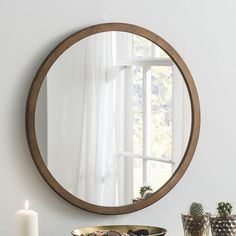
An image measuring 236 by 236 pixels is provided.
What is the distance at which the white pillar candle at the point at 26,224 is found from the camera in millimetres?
2260

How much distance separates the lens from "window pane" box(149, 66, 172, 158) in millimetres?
2658

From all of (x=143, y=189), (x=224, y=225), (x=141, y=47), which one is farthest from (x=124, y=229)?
(x=141, y=47)

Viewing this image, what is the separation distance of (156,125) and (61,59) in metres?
0.49

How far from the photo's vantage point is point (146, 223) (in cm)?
269

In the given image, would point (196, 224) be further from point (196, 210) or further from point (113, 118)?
point (113, 118)

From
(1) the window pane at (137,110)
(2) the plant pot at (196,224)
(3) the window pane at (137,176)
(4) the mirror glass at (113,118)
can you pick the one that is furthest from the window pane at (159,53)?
(2) the plant pot at (196,224)

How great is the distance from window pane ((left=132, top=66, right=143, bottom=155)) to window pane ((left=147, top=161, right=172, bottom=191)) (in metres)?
0.08

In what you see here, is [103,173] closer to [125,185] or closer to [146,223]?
[125,185]

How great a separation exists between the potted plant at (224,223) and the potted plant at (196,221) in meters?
0.04

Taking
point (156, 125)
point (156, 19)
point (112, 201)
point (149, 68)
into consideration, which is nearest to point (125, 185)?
point (112, 201)

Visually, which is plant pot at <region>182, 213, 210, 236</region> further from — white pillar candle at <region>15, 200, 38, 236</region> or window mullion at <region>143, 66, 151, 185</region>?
white pillar candle at <region>15, 200, 38, 236</region>

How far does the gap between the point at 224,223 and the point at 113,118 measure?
587 millimetres

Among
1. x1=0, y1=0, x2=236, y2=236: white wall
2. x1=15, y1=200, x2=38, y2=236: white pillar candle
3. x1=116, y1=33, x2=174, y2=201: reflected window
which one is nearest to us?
x1=15, y1=200, x2=38, y2=236: white pillar candle

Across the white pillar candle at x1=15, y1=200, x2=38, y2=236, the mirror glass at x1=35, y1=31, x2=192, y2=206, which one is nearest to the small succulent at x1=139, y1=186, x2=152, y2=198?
the mirror glass at x1=35, y1=31, x2=192, y2=206
